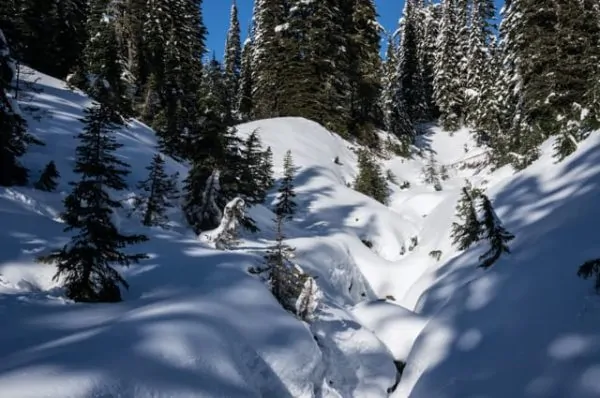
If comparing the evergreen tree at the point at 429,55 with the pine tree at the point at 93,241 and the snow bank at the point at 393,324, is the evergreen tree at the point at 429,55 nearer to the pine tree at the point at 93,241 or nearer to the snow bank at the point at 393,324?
the snow bank at the point at 393,324

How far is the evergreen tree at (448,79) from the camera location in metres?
49.6

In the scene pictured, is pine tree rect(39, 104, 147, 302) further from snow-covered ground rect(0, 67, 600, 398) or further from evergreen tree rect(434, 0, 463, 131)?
evergreen tree rect(434, 0, 463, 131)

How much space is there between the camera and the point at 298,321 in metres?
7.93

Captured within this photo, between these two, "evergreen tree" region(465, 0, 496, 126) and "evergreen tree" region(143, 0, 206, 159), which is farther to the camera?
"evergreen tree" region(465, 0, 496, 126)

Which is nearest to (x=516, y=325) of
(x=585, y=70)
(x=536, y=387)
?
(x=536, y=387)

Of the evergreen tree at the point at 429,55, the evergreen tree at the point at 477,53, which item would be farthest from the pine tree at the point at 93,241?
the evergreen tree at the point at 429,55

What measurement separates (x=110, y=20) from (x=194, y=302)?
29.4 meters

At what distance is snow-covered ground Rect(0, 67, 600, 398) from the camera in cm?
463

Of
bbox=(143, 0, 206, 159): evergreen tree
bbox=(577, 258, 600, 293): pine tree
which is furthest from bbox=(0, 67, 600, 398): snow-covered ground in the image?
bbox=(143, 0, 206, 159): evergreen tree

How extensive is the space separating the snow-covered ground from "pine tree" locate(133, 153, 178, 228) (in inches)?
23.4

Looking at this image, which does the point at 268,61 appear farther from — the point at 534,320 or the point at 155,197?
the point at 534,320

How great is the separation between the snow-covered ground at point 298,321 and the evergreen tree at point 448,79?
37104 mm

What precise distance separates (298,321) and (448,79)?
157 ft

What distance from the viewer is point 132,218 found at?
11.0 metres
